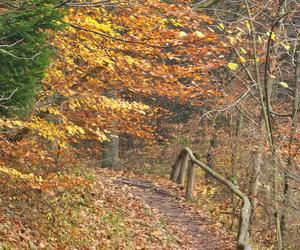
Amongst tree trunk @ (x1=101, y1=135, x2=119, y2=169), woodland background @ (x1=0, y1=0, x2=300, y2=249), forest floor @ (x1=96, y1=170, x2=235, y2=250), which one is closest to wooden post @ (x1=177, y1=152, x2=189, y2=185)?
forest floor @ (x1=96, y1=170, x2=235, y2=250)

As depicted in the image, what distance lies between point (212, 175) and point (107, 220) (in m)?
4.07

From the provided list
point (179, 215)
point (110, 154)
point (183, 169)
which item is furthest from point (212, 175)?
point (110, 154)

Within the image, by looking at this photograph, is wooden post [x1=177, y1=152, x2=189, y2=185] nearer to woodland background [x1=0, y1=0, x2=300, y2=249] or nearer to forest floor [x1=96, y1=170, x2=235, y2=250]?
forest floor [x1=96, y1=170, x2=235, y2=250]

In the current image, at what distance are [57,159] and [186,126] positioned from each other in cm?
1493

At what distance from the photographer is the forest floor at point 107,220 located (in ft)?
30.6

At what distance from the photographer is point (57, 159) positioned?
11570 mm

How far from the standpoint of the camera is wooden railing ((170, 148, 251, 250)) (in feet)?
35.0

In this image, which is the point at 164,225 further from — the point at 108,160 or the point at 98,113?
the point at 108,160

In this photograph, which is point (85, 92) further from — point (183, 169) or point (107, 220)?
point (183, 169)

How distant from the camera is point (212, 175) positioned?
14461mm

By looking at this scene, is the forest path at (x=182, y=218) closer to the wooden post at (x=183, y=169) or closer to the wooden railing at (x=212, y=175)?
the wooden railing at (x=212, y=175)

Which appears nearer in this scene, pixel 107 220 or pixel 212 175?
pixel 107 220

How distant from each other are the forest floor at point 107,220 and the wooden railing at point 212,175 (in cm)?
80

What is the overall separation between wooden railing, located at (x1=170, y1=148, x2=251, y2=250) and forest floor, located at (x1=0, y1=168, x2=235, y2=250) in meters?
0.80
